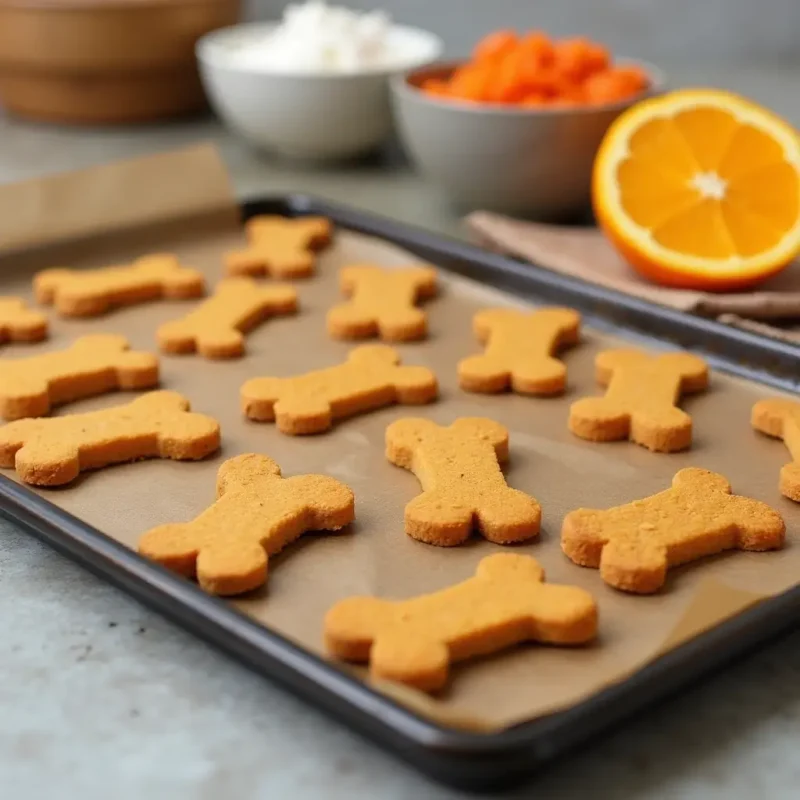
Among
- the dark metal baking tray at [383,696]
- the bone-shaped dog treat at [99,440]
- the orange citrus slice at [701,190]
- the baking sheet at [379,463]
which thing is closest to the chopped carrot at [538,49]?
the orange citrus slice at [701,190]

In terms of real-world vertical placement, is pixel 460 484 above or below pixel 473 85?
below

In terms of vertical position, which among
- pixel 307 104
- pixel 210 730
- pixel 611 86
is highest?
pixel 611 86

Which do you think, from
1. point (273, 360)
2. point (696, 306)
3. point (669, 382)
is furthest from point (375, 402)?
point (696, 306)

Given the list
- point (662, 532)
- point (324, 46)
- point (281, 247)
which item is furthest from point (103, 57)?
point (662, 532)

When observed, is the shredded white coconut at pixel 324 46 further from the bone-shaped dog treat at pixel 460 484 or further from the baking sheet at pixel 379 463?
the bone-shaped dog treat at pixel 460 484

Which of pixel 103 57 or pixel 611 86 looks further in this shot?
pixel 103 57

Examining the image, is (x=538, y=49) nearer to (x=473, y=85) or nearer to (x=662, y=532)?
(x=473, y=85)
